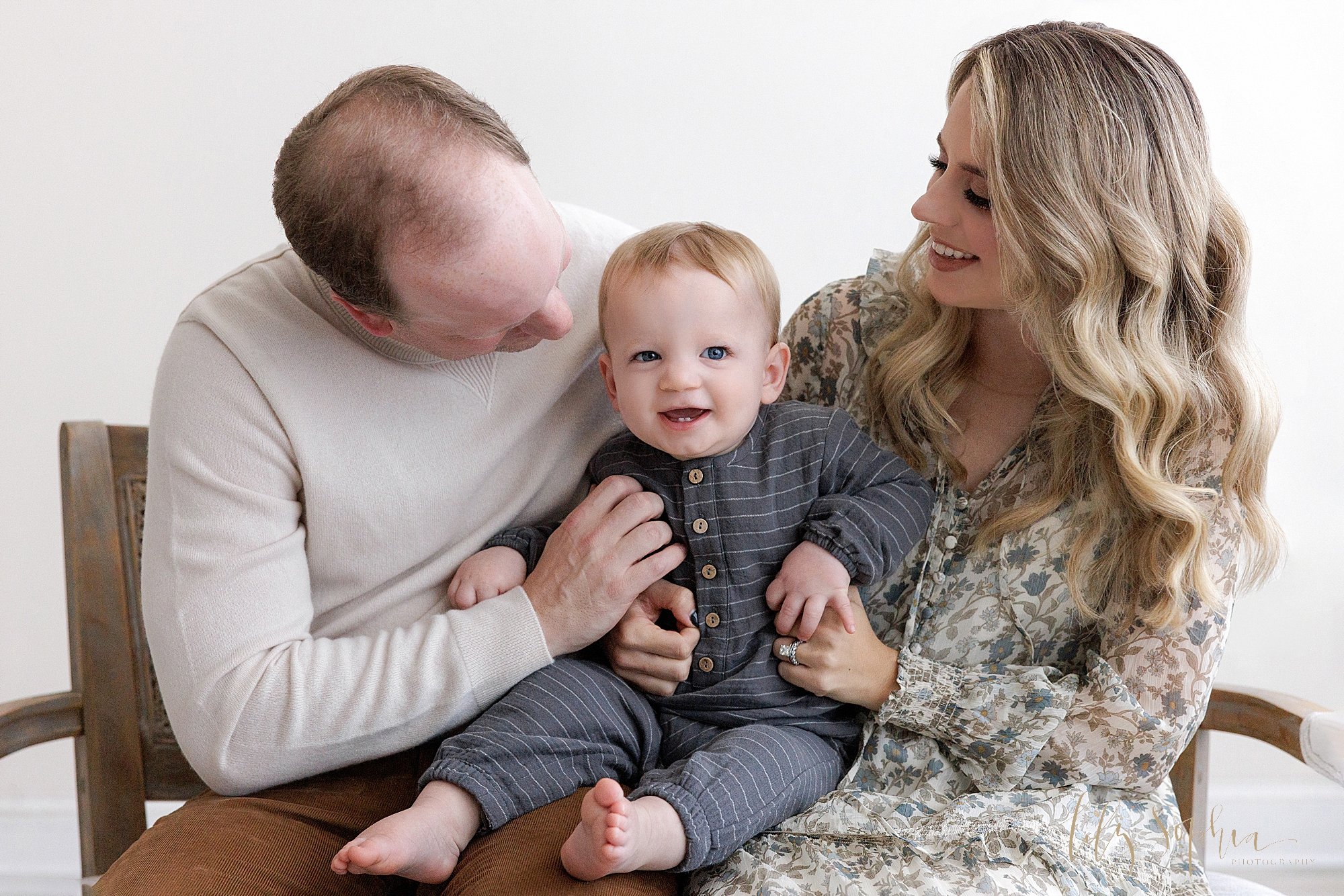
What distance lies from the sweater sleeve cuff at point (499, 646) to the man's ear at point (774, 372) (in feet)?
1.60

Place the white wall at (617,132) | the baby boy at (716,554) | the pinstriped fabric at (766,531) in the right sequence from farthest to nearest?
1. the white wall at (617,132)
2. the pinstriped fabric at (766,531)
3. the baby boy at (716,554)

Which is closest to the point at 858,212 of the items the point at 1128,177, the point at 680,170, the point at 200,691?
the point at 680,170

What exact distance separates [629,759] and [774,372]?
627mm

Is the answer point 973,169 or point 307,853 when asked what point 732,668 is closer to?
point 307,853

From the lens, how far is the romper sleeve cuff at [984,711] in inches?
61.2

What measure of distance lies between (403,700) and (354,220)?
0.66m

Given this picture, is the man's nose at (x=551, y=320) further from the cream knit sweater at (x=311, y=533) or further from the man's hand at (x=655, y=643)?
the man's hand at (x=655, y=643)

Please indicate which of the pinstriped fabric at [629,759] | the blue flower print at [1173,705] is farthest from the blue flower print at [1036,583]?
the pinstriped fabric at [629,759]

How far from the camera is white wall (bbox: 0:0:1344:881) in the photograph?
2578 millimetres

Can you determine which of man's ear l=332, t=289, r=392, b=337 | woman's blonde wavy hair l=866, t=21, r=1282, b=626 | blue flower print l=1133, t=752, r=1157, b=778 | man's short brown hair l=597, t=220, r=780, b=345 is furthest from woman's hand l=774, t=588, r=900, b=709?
man's ear l=332, t=289, r=392, b=337

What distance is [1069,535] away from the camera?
163cm

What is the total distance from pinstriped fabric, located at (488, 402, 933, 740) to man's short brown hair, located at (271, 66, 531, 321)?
54 cm

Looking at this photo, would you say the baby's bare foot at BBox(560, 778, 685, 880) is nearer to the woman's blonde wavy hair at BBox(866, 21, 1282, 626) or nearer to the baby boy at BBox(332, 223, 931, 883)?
the baby boy at BBox(332, 223, 931, 883)

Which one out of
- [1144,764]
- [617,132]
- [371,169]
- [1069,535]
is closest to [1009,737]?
[1144,764]
